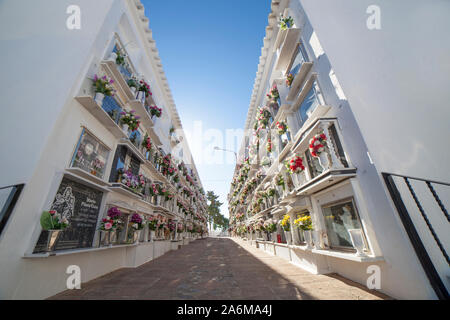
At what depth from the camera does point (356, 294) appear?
427 cm

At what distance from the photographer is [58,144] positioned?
505 cm

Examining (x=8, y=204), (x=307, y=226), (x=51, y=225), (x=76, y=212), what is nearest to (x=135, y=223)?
(x=76, y=212)

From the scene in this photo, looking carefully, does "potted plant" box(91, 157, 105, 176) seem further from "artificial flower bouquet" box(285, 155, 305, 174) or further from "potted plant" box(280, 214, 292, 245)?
"potted plant" box(280, 214, 292, 245)

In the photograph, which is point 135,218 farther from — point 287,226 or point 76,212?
point 287,226

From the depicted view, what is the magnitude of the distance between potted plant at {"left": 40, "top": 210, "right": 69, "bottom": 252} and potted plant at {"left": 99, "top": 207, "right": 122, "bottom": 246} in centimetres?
186

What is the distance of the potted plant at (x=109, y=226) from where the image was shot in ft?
20.9

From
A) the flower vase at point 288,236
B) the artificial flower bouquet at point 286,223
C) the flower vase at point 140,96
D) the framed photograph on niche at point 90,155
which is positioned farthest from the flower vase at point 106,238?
the flower vase at point 288,236

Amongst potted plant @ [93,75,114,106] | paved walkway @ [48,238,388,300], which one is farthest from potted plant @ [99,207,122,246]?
potted plant @ [93,75,114,106]

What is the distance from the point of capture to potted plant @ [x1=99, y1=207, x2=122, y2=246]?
6.38 m

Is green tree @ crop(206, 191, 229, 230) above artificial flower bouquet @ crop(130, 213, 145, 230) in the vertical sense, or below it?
above

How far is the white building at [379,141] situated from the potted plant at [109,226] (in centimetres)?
780

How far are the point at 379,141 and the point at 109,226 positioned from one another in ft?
30.6
